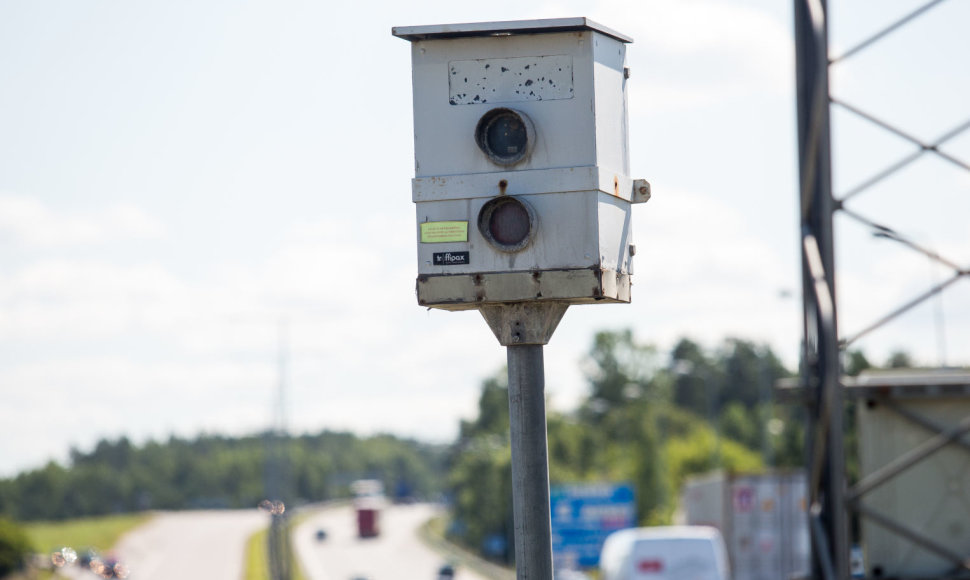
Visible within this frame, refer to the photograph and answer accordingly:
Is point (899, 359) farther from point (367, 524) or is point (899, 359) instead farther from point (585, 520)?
point (585, 520)

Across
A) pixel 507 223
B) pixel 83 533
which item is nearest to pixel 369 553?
pixel 83 533

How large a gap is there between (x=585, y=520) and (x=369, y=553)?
171 ft

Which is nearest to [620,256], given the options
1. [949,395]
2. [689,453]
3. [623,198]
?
[623,198]

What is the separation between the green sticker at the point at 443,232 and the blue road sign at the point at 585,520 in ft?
107

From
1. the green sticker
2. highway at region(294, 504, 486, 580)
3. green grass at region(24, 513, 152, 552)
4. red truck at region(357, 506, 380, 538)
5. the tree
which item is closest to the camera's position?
the green sticker

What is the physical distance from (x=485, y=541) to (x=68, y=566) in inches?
888

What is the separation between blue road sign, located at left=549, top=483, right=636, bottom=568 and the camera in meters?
39.4

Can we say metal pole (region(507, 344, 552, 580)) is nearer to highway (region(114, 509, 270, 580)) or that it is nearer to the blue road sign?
the blue road sign

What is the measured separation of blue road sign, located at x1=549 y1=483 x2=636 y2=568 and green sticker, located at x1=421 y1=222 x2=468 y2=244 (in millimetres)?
32689

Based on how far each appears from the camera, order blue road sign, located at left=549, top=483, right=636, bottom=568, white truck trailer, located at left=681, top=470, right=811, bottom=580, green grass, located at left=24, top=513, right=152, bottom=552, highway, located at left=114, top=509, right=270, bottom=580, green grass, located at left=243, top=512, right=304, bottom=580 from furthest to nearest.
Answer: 1. green grass, located at left=24, top=513, right=152, bottom=552
2. highway, located at left=114, top=509, right=270, bottom=580
3. green grass, located at left=243, top=512, right=304, bottom=580
4. blue road sign, located at left=549, top=483, right=636, bottom=568
5. white truck trailer, located at left=681, top=470, right=811, bottom=580

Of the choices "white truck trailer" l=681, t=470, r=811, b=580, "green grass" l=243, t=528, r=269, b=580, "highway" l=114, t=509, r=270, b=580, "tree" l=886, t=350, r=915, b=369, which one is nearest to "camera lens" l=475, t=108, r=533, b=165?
"white truck trailer" l=681, t=470, r=811, b=580

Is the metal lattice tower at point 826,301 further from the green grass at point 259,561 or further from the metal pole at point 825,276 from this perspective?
the green grass at point 259,561

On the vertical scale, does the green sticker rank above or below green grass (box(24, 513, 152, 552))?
above

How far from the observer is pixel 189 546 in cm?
10212
